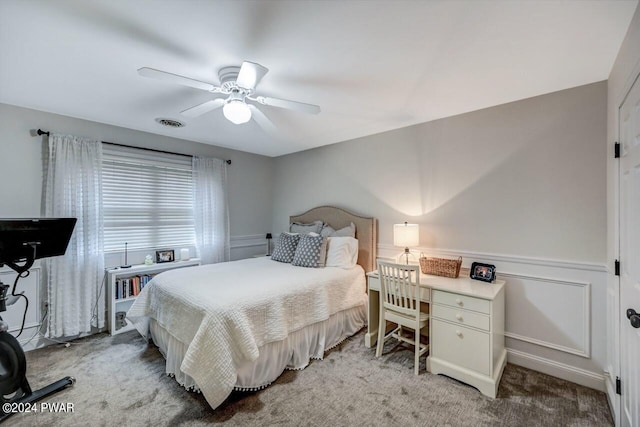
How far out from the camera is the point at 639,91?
1.37m

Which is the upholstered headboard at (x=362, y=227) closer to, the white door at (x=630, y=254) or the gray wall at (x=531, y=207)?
the gray wall at (x=531, y=207)

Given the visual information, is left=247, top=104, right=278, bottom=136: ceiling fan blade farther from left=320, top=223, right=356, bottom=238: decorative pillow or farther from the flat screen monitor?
the flat screen monitor

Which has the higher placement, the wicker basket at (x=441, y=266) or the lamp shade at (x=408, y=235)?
the lamp shade at (x=408, y=235)

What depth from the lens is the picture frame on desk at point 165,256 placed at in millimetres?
3666

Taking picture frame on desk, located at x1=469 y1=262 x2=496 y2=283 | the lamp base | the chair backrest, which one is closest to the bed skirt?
the chair backrest

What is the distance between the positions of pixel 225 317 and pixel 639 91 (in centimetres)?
274

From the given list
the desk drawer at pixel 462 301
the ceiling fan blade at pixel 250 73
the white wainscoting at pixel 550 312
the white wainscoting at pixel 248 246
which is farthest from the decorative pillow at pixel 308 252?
the ceiling fan blade at pixel 250 73

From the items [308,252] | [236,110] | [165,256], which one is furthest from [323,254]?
[165,256]

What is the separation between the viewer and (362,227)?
3.67 meters

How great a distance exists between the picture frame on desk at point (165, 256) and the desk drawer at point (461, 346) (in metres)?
3.33

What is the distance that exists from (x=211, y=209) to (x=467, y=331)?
358 cm

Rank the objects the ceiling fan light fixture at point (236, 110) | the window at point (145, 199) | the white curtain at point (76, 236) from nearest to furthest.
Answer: the ceiling fan light fixture at point (236, 110), the white curtain at point (76, 236), the window at point (145, 199)

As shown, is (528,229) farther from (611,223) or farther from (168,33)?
(168,33)

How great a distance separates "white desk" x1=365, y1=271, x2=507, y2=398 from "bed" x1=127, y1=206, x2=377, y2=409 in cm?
95
